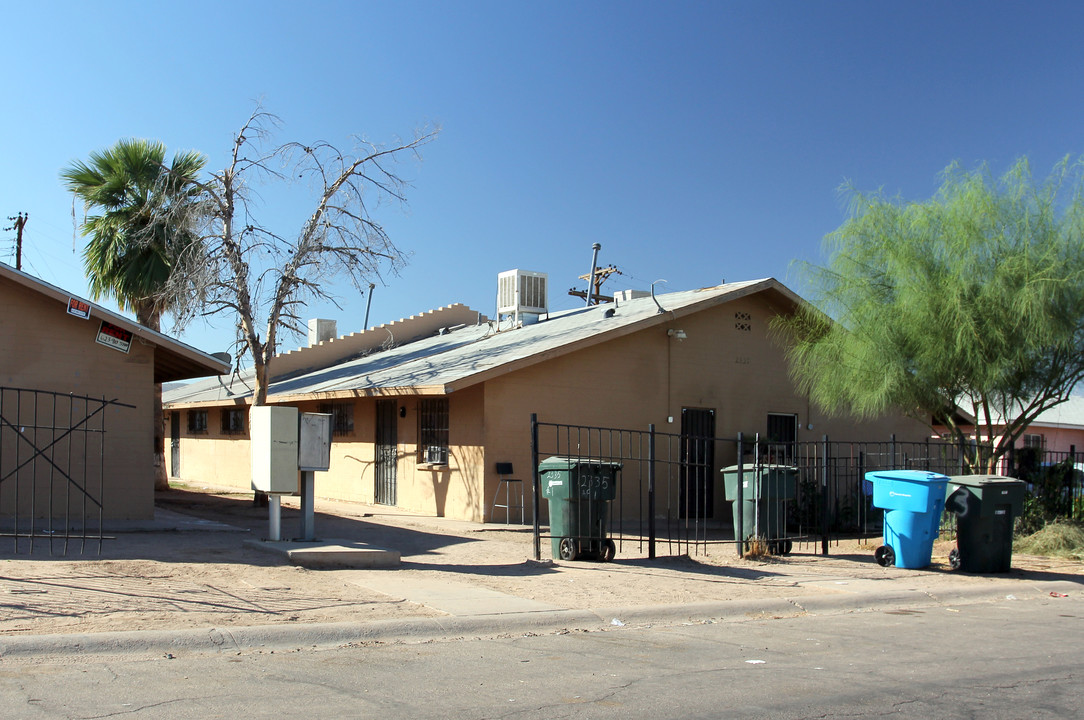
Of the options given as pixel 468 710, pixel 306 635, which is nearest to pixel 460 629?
pixel 306 635

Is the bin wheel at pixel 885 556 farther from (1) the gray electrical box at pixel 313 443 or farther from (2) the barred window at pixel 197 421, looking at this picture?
(2) the barred window at pixel 197 421

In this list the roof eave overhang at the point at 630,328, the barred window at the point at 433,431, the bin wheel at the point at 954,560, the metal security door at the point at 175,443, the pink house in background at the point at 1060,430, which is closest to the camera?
the bin wheel at the point at 954,560

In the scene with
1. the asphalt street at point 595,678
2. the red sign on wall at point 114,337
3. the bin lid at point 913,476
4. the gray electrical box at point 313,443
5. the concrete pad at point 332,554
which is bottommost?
the asphalt street at point 595,678

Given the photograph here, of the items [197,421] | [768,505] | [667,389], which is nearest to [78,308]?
[768,505]

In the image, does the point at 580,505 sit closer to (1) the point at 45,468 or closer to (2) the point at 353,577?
(2) the point at 353,577

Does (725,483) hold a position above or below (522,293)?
below

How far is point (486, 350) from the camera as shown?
19.5m

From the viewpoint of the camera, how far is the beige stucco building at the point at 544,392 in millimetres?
16359

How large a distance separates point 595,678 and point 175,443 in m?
27.2

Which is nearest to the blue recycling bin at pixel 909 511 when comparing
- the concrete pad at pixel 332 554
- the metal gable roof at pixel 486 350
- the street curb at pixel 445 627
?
the street curb at pixel 445 627

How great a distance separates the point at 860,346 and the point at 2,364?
42.6ft

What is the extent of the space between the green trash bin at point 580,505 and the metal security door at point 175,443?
2192 cm

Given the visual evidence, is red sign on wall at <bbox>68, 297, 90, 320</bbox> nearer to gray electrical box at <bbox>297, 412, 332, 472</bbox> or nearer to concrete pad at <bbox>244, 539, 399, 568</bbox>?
gray electrical box at <bbox>297, 412, 332, 472</bbox>

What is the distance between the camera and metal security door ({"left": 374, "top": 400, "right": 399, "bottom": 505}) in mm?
18781
